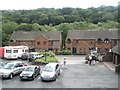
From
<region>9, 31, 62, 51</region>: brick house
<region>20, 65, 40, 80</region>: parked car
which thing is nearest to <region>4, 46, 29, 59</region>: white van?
<region>20, 65, 40, 80</region>: parked car

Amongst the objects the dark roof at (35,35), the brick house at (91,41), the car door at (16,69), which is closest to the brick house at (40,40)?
the dark roof at (35,35)

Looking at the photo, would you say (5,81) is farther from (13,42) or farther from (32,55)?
(13,42)

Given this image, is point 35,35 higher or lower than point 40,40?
higher

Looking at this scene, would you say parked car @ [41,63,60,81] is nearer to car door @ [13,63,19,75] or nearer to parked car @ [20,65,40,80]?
parked car @ [20,65,40,80]

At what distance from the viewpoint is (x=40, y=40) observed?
54250mm

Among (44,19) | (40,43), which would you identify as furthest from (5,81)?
(44,19)

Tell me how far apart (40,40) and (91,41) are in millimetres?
16206

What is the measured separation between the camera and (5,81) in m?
17.8

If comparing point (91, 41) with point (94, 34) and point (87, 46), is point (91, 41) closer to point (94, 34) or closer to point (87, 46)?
point (94, 34)

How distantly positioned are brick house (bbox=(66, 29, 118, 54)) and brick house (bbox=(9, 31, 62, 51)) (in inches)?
157

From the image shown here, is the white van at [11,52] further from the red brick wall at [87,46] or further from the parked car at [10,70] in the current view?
the red brick wall at [87,46]

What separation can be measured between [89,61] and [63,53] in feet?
57.9

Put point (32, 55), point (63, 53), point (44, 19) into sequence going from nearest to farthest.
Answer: point (32, 55) → point (63, 53) → point (44, 19)

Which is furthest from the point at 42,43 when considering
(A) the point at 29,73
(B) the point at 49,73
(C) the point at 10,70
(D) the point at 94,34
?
(B) the point at 49,73
